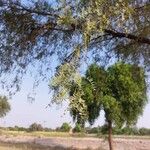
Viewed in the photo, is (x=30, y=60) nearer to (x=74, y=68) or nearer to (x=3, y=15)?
(x=3, y=15)

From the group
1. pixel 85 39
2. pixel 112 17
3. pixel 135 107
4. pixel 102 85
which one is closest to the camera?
pixel 85 39

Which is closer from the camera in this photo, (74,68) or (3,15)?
(74,68)

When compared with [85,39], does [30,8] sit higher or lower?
higher

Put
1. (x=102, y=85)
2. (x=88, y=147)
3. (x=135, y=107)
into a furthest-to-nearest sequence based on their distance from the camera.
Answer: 1. (x=88, y=147)
2. (x=135, y=107)
3. (x=102, y=85)

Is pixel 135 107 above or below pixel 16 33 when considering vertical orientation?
above

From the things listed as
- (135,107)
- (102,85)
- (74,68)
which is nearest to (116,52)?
(102,85)

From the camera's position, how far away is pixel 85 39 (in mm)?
7355

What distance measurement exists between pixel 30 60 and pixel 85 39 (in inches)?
104

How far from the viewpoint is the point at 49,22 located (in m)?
9.50

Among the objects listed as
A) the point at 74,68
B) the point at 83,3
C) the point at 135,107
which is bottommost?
the point at 74,68

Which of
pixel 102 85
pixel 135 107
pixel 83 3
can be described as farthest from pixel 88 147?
pixel 83 3

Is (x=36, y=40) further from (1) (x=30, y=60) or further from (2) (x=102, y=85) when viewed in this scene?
(2) (x=102, y=85)

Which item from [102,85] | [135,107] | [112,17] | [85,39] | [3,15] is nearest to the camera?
[85,39]

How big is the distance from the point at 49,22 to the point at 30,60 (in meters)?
0.77
